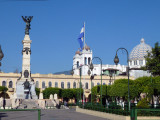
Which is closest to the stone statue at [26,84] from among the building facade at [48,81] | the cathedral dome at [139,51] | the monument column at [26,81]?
the monument column at [26,81]

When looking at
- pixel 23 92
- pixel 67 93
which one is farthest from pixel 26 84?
pixel 67 93

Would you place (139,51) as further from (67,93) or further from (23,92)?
(23,92)

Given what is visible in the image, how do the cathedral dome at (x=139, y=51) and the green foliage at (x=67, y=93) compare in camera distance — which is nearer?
the green foliage at (x=67, y=93)

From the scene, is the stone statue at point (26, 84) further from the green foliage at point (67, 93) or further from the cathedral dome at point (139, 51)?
the cathedral dome at point (139, 51)

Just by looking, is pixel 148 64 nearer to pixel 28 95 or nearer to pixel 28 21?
pixel 28 95

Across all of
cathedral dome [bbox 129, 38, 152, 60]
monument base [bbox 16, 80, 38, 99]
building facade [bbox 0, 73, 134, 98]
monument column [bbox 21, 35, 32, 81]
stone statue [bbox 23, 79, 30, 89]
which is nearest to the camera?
stone statue [bbox 23, 79, 30, 89]

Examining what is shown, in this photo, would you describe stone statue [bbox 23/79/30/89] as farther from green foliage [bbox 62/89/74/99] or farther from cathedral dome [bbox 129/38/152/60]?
cathedral dome [bbox 129/38/152/60]

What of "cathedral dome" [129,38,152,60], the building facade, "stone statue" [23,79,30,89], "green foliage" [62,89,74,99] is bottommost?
"green foliage" [62,89,74,99]

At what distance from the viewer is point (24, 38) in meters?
64.3

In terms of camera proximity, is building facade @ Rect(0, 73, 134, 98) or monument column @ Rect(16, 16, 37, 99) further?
building facade @ Rect(0, 73, 134, 98)

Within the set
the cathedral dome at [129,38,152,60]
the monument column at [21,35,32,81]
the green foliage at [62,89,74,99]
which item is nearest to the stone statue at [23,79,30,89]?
the monument column at [21,35,32,81]

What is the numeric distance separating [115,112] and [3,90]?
72.5 m

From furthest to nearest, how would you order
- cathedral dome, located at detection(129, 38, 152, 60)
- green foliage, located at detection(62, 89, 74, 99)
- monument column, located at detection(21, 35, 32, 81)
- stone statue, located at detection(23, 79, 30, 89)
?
cathedral dome, located at detection(129, 38, 152, 60) → green foliage, located at detection(62, 89, 74, 99) → monument column, located at detection(21, 35, 32, 81) → stone statue, located at detection(23, 79, 30, 89)

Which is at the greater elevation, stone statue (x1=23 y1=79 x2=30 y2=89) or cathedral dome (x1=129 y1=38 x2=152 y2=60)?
cathedral dome (x1=129 y1=38 x2=152 y2=60)
